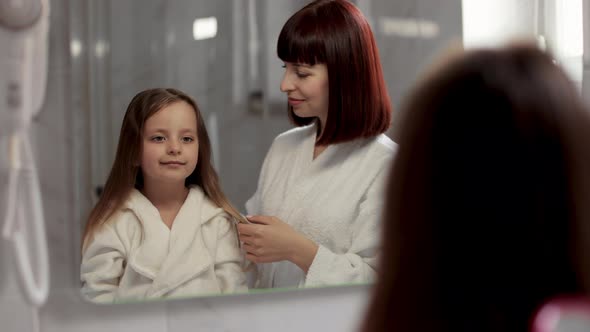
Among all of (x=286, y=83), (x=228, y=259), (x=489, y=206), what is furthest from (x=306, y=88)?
(x=489, y=206)

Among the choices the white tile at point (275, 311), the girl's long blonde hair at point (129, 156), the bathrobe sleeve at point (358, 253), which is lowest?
the white tile at point (275, 311)

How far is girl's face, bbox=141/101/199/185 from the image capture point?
3.13ft

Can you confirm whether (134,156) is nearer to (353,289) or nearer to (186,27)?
(186,27)

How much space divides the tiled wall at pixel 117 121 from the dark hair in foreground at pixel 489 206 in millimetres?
614

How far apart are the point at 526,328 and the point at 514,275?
28 millimetres

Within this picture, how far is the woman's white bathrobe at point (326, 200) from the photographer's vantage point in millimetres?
1021

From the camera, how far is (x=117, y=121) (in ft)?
3.07

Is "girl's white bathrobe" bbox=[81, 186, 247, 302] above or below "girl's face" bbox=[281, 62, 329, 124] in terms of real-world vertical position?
below

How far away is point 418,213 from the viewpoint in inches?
15.1

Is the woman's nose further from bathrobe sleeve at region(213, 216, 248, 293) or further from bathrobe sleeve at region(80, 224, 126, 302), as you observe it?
bathrobe sleeve at region(80, 224, 126, 302)

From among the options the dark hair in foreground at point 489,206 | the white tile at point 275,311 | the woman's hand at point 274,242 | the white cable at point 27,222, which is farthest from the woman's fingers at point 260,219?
the dark hair in foreground at point 489,206

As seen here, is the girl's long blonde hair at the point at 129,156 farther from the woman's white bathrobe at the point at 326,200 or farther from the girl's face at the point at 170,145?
the woman's white bathrobe at the point at 326,200

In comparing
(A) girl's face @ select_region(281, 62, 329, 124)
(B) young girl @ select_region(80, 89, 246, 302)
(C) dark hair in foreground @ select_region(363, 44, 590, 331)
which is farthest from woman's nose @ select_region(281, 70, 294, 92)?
(C) dark hair in foreground @ select_region(363, 44, 590, 331)

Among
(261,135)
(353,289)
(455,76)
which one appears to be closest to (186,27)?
(261,135)
